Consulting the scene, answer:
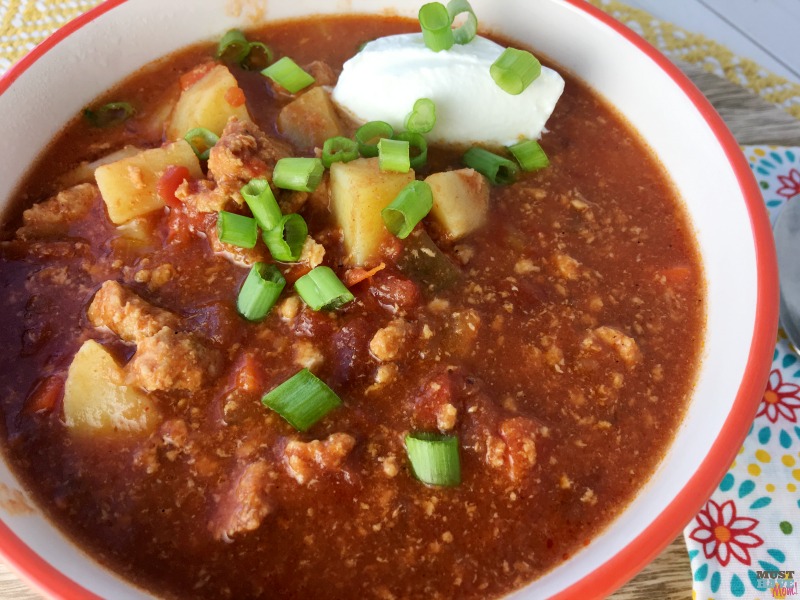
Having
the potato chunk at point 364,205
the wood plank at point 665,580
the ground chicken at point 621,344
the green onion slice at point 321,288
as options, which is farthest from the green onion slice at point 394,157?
the wood plank at point 665,580

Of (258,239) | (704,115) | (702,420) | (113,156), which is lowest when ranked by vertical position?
(702,420)

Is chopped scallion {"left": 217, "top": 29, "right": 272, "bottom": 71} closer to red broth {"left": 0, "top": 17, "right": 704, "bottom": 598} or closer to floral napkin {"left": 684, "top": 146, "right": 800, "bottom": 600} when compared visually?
red broth {"left": 0, "top": 17, "right": 704, "bottom": 598}

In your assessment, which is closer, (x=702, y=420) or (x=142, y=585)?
(x=142, y=585)

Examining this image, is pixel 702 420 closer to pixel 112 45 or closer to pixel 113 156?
pixel 113 156

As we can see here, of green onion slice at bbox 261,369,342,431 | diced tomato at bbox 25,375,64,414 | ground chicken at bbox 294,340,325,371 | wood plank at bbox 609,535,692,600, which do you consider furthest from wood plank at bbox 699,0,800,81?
diced tomato at bbox 25,375,64,414

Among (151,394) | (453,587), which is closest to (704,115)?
(453,587)

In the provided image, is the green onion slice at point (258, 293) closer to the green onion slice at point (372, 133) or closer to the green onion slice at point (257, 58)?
the green onion slice at point (372, 133)
